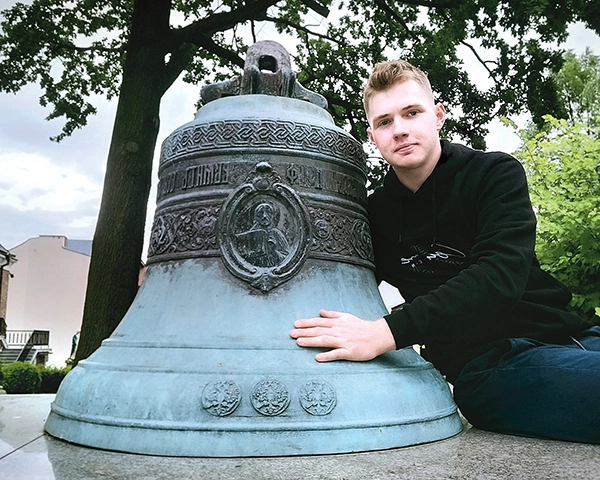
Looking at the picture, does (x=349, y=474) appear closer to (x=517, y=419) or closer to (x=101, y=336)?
(x=517, y=419)

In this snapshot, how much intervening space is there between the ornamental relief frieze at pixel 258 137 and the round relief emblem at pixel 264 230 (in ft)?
0.42

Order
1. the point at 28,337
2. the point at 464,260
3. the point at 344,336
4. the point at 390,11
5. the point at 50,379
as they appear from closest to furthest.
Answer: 1. the point at 344,336
2. the point at 464,260
3. the point at 390,11
4. the point at 50,379
5. the point at 28,337

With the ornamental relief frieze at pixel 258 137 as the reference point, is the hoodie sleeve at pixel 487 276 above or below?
below

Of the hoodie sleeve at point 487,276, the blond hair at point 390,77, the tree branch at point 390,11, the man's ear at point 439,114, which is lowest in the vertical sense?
the hoodie sleeve at point 487,276

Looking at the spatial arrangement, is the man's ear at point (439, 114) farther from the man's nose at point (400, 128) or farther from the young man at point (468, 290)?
the man's nose at point (400, 128)

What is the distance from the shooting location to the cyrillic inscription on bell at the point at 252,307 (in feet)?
6.00

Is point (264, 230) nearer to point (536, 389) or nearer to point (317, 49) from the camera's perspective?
point (536, 389)

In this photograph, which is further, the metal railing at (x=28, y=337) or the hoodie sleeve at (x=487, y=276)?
the metal railing at (x=28, y=337)

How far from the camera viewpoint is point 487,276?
6.72 ft

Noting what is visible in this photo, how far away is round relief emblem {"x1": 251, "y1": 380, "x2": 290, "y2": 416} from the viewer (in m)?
1.82

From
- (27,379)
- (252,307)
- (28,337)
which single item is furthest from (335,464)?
(28,337)

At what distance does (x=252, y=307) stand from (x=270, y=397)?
1.19 feet

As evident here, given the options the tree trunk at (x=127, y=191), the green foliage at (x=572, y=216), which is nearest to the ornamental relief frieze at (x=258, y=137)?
the tree trunk at (x=127, y=191)

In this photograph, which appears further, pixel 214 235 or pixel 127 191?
pixel 127 191
